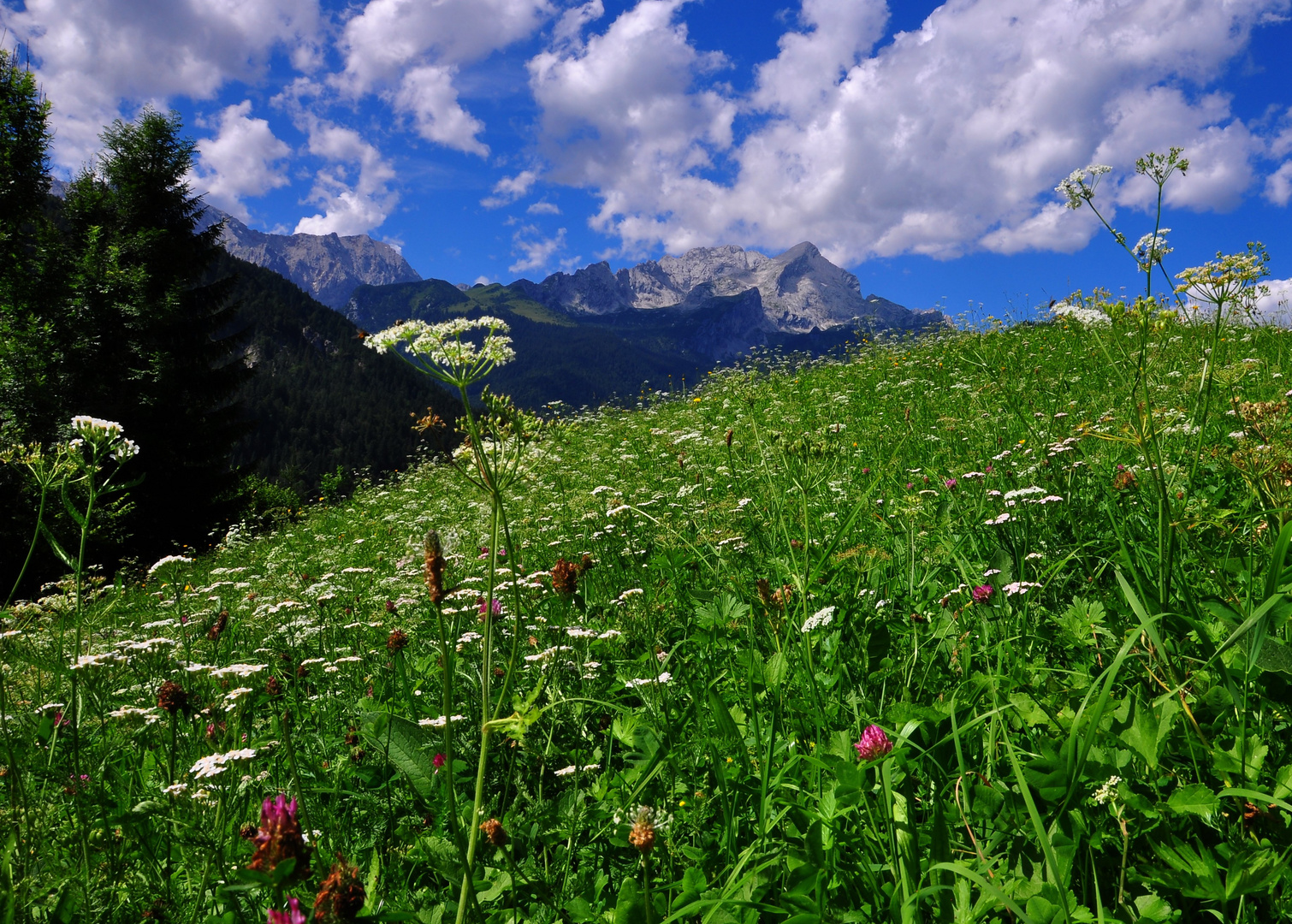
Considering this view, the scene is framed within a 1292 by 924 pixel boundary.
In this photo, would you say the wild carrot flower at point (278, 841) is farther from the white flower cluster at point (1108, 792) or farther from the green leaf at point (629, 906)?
the white flower cluster at point (1108, 792)

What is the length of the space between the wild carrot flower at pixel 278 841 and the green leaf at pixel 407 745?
1.23m

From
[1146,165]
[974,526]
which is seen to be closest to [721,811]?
[974,526]

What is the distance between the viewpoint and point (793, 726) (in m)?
2.24

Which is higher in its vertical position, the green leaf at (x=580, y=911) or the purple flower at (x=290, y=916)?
the purple flower at (x=290, y=916)

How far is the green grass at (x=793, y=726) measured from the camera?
151 centimetres

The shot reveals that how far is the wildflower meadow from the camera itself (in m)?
1.48

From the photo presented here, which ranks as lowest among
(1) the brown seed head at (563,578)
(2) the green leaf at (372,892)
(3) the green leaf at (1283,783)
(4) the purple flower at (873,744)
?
(2) the green leaf at (372,892)

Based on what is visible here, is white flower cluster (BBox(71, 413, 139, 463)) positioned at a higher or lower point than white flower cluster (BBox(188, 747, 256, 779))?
higher

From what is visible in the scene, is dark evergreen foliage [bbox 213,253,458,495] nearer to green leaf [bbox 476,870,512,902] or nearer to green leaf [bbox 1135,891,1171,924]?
green leaf [bbox 476,870,512,902]

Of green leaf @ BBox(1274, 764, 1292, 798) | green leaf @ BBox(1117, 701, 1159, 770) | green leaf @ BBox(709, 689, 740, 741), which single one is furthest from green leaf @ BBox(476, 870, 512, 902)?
green leaf @ BBox(1274, 764, 1292, 798)

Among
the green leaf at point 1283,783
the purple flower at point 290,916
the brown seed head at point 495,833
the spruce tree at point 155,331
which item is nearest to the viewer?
the purple flower at point 290,916

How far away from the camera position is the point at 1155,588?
209cm

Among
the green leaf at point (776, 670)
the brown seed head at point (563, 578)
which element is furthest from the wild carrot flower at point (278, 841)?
the brown seed head at point (563, 578)

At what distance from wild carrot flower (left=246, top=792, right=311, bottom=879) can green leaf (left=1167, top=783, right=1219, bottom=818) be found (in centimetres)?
191
